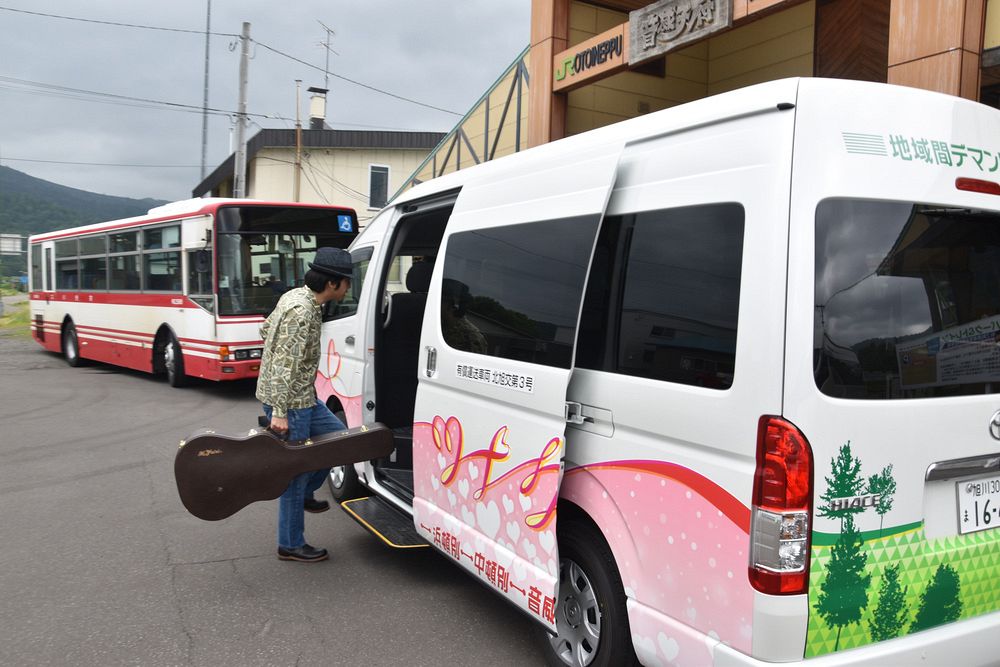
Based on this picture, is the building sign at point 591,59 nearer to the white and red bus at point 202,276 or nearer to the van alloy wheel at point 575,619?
the white and red bus at point 202,276

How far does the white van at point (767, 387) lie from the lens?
215 cm

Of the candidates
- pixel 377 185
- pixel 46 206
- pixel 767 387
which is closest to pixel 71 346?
pixel 377 185

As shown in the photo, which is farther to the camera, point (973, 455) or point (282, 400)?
point (282, 400)

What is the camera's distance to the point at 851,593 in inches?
85.7

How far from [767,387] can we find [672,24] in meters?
6.66

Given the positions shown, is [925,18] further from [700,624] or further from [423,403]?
[700,624]

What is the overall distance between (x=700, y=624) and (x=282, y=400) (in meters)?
2.72

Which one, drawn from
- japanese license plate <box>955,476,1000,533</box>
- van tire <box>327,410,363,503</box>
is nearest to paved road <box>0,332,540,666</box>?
van tire <box>327,410,363,503</box>

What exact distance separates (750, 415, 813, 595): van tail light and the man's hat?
2821 millimetres

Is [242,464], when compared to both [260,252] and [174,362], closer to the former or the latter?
[260,252]

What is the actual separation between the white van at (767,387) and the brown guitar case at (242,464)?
152 cm

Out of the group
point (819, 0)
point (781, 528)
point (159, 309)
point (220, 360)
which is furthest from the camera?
point (159, 309)

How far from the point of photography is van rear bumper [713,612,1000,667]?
2.17 meters

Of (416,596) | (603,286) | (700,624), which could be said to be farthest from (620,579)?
(416,596)
